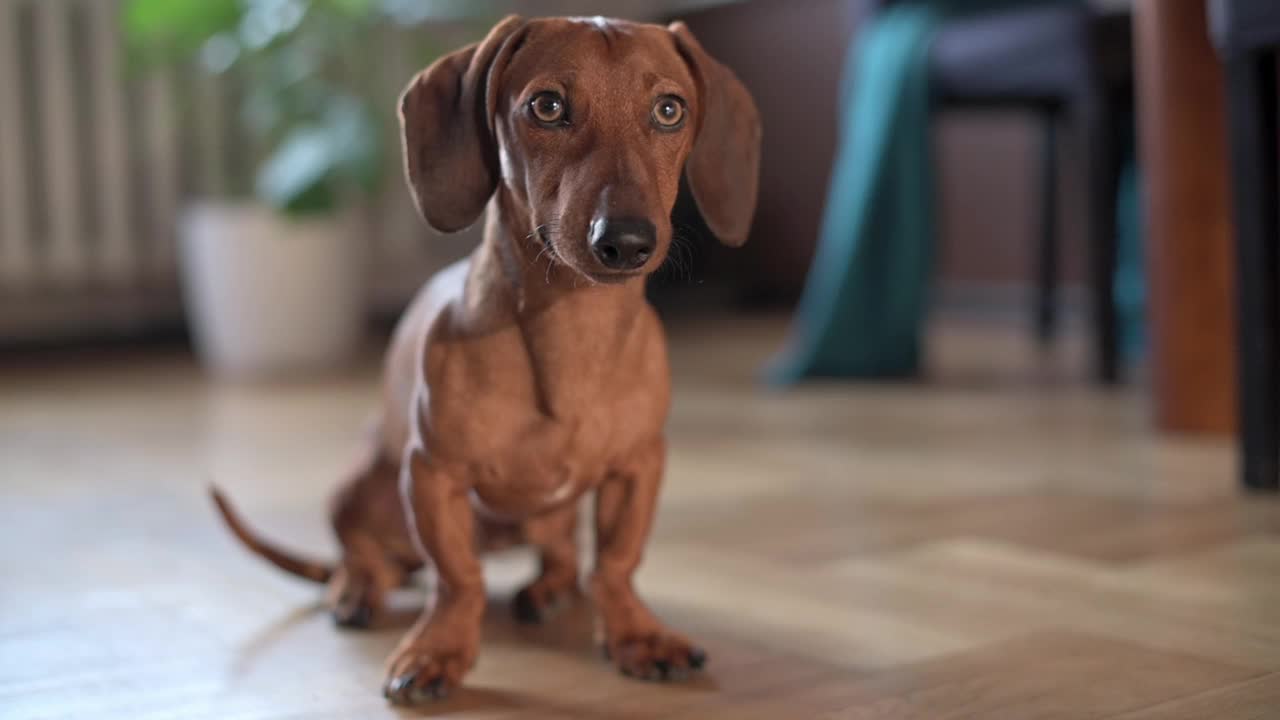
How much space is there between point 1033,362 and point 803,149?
1.60 m

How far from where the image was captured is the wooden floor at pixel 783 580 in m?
1.10

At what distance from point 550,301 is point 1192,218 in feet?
4.85

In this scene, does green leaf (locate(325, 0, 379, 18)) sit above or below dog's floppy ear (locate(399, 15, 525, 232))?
above

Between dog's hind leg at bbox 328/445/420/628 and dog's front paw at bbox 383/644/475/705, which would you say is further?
dog's hind leg at bbox 328/445/420/628

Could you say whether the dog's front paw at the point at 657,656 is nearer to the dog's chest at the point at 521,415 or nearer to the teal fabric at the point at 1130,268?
the dog's chest at the point at 521,415

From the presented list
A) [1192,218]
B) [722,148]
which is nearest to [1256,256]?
[1192,218]

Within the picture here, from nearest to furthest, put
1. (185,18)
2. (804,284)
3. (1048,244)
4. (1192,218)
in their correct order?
1. (1192,218)
2. (185,18)
3. (1048,244)
4. (804,284)

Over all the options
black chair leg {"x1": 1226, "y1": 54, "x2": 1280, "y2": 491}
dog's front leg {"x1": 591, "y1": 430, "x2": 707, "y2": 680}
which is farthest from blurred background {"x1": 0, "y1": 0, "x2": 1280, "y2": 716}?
dog's front leg {"x1": 591, "y1": 430, "x2": 707, "y2": 680}

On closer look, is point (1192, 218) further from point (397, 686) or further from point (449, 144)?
point (397, 686)

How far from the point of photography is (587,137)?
40.4 inches

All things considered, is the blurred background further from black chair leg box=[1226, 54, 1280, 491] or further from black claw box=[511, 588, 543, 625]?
black claw box=[511, 588, 543, 625]

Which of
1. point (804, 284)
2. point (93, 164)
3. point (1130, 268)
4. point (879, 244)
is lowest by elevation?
point (804, 284)

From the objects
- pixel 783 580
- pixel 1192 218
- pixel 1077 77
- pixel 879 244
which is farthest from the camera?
pixel 879 244

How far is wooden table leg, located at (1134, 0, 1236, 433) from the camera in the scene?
7.43 feet
